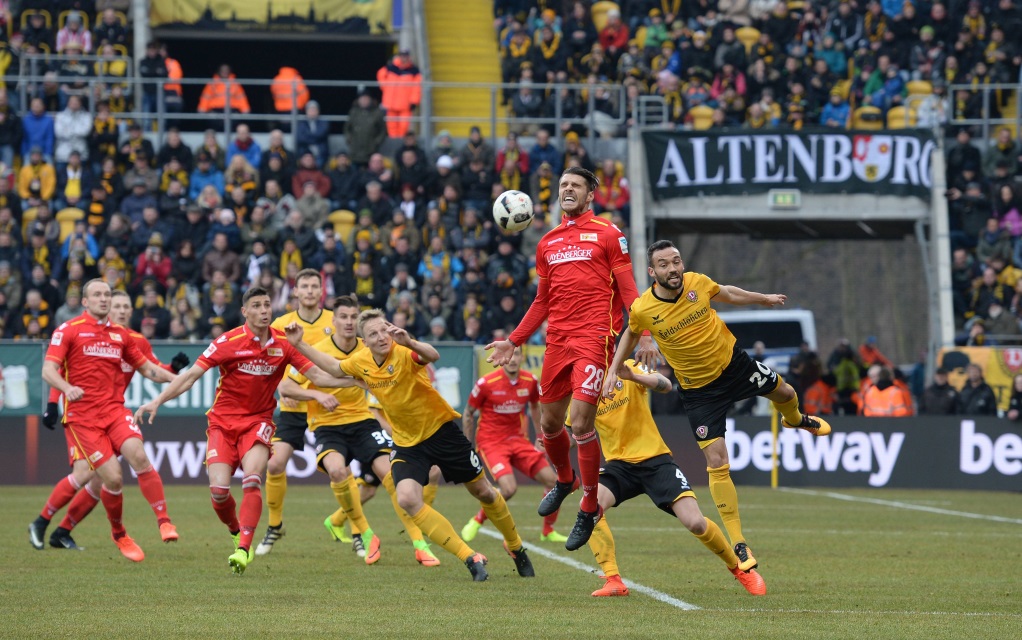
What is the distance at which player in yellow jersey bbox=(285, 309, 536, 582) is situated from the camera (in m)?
11.3

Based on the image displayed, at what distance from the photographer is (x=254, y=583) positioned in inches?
435

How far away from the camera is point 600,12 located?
31.2 m

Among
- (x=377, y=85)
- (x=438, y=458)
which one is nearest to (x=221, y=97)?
(x=377, y=85)

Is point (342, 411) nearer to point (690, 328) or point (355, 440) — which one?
point (355, 440)

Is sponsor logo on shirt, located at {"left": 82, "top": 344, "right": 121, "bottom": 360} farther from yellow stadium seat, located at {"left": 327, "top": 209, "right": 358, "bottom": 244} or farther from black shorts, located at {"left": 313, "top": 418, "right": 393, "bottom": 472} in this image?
yellow stadium seat, located at {"left": 327, "top": 209, "right": 358, "bottom": 244}

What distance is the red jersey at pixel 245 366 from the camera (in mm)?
12078

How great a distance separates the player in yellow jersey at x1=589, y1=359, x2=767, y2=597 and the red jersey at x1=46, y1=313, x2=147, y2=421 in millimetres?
4557

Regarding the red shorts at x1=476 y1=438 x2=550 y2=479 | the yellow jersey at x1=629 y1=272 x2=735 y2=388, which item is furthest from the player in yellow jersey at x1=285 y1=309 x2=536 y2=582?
the red shorts at x1=476 y1=438 x2=550 y2=479

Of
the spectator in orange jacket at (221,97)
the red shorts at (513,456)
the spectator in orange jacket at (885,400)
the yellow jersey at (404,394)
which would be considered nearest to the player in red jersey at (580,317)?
the yellow jersey at (404,394)

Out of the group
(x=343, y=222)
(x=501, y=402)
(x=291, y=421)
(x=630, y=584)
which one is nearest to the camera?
(x=630, y=584)

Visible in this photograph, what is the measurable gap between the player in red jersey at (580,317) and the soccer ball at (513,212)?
243mm

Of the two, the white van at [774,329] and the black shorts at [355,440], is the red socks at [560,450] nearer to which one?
the black shorts at [355,440]

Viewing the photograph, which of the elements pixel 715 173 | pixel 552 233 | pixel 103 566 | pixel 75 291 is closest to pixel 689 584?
pixel 552 233

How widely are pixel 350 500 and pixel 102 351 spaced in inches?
98.7
